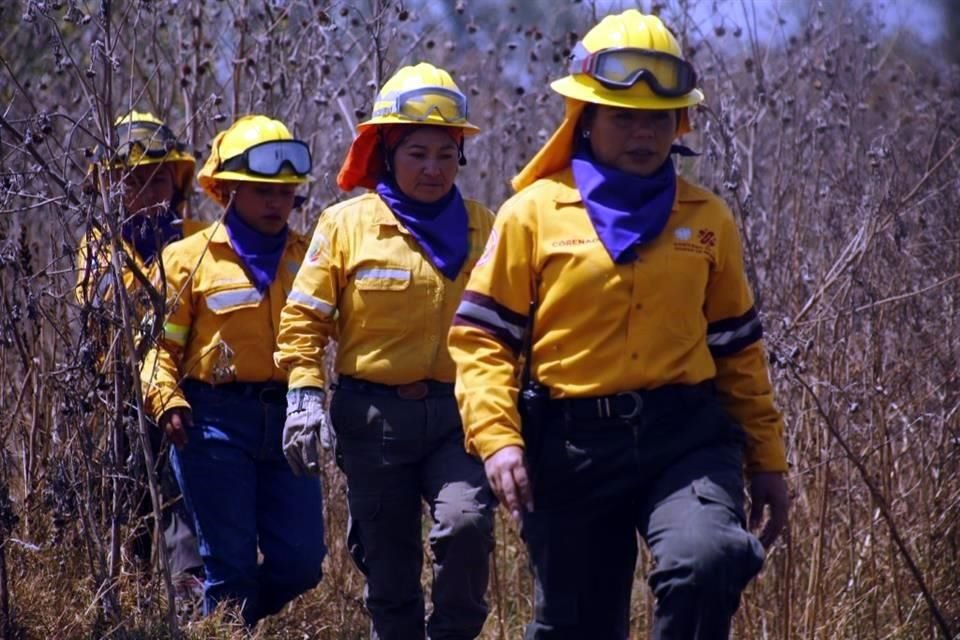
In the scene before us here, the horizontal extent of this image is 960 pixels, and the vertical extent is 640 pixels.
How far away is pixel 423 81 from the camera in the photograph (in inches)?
194

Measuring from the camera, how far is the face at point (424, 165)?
192 inches

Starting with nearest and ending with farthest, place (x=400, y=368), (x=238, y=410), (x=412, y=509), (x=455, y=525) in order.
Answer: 1. (x=455, y=525)
2. (x=400, y=368)
3. (x=412, y=509)
4. (x=238, y=410)

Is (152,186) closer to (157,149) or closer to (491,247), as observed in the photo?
(157,149)

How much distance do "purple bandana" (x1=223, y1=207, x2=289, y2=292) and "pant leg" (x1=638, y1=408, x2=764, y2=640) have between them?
215 centimetres

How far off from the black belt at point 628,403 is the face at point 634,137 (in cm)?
60

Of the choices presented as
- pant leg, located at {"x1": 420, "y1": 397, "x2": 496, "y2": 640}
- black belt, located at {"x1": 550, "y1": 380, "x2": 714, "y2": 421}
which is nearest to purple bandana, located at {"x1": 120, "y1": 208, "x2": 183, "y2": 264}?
pant leg, located at {"x1": 420, "y1": 397, "x2": 496, "y2": 640}

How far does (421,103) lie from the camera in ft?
16.0

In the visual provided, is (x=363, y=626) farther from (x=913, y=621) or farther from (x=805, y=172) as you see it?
(x=805, y=172)

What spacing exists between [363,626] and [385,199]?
213 centimetres

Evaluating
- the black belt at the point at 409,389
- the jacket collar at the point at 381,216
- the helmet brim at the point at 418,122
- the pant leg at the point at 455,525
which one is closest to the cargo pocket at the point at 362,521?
the pant leg at the point at 455,525

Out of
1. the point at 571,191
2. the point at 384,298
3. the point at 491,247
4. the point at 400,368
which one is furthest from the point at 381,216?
the point at 571,191

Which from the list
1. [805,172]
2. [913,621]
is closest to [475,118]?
[805,172]

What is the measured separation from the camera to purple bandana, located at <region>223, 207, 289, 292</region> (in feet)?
17.6

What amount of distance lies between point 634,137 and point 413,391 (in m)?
1.24
